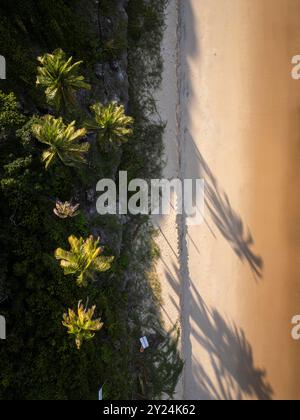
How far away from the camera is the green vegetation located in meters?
12.9

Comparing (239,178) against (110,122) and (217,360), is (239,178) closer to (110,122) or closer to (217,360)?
(110,122)

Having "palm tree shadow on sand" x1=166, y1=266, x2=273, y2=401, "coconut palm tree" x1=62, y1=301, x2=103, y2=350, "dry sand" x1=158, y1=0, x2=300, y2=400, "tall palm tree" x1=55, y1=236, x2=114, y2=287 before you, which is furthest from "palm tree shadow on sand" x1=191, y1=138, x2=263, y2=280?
"coconut palm tree" x1=62, y1=301, x2=103, y2=350

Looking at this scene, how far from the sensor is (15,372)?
42.2ft

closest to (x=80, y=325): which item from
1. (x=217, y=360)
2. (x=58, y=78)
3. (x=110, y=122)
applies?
(x=110, y=122)

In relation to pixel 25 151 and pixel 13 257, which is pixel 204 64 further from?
pixel 13 257

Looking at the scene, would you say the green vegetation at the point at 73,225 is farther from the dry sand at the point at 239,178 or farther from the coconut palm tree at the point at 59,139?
the dry sand at the point at 239,178

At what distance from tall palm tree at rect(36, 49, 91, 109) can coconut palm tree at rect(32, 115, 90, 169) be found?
78 centimetres

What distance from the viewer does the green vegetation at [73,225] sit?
12.9 meters

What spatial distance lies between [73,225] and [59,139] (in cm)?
354

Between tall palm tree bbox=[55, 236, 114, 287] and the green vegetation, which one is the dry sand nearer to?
the green vegetation

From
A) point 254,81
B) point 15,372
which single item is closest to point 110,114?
point 254,81

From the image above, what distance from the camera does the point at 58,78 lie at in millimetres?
12734

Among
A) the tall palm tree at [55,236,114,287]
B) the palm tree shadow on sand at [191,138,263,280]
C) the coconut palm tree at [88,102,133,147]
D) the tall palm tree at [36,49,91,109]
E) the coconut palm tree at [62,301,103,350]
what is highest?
the tall palm tree at [36,49,91,109]

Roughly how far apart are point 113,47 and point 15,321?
11.2m
